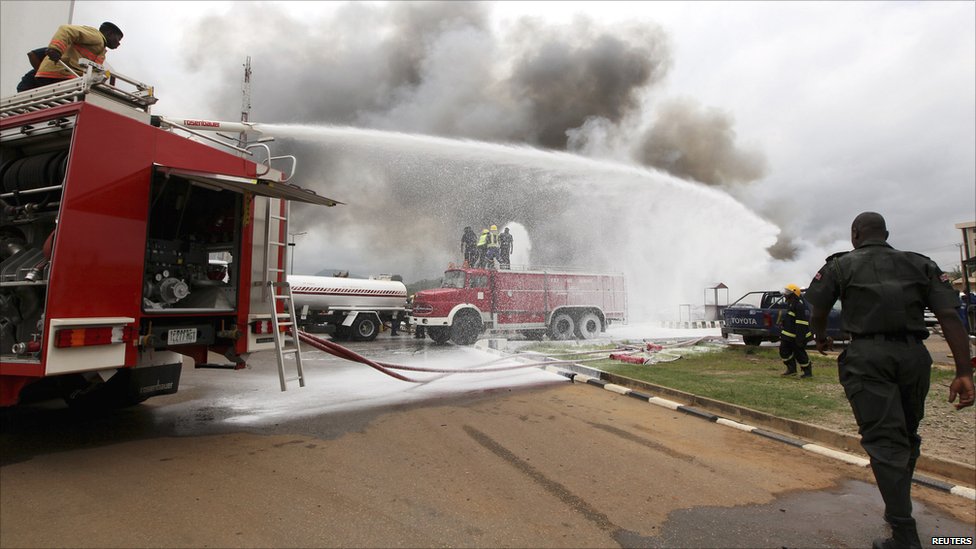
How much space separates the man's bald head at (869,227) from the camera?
9.57ft

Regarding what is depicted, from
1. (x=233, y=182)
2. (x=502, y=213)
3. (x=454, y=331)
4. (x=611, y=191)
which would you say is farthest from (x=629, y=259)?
(x=233, y=182)

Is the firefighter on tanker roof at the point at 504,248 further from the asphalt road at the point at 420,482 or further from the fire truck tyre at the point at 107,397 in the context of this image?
the fire truck tyre at the point at 107,397

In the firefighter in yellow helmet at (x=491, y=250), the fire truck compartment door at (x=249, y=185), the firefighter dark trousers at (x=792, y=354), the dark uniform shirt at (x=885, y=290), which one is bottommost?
the firefighter dark trousers at (x=792, y=354)

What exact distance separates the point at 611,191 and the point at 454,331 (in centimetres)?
744

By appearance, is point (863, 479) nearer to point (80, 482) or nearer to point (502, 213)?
point (80, 482)

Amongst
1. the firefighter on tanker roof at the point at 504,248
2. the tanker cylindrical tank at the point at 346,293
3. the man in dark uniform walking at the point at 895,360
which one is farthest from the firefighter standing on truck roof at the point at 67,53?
the firefighter on tanker roof at the point at 504,248

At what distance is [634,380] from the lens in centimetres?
711

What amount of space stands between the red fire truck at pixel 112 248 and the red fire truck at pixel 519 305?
8823mm

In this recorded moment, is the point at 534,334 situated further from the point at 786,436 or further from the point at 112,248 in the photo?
the point at 112,248

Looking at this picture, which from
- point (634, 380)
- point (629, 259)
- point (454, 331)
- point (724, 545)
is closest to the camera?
point (724, 545)

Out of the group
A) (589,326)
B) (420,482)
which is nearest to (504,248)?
(589,326)

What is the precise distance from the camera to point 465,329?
14.0 metres

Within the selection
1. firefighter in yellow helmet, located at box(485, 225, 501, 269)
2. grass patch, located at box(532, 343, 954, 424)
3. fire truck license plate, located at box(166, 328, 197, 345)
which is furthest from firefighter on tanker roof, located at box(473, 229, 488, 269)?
fire truck license plate, located at box(166, 328, 197, 345)

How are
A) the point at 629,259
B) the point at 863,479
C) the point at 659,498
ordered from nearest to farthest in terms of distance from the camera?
the point at 659,498, the point at 863,479, the point at 629,259
